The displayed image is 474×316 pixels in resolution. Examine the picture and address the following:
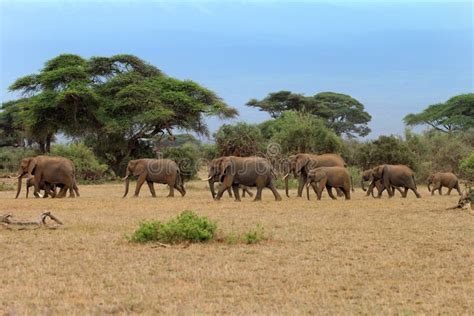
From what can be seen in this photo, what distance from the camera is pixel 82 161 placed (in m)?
40.0

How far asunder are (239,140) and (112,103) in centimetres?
1188

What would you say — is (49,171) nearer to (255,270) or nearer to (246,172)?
(246,172)

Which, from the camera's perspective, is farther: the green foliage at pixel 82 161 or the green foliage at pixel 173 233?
the green foliage at pixel 82 161

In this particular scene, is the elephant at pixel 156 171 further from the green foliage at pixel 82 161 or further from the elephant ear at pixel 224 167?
the green foliage at pixel 82 161

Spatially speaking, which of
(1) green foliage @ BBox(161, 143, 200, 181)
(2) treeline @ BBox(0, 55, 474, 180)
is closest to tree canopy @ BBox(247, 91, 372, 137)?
(2) treeline @ BBox(0, 55, 474, 180)

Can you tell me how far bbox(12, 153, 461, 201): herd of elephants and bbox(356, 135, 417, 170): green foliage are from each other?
23.3ft

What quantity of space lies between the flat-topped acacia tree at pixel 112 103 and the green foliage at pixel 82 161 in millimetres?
1999

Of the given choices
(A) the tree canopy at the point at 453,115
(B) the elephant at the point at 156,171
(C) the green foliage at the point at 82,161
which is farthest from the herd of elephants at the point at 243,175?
(A) the tree canopy at the point at 453,115

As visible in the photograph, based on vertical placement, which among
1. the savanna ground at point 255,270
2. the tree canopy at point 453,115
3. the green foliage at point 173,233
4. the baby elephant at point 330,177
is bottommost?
the savanna ground at point 255,270

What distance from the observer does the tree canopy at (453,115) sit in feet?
168

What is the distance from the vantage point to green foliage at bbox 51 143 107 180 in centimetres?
3938

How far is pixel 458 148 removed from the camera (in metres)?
38.0

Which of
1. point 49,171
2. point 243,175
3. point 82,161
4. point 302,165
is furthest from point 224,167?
point 82,161

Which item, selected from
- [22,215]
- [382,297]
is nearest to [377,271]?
[382,297]
